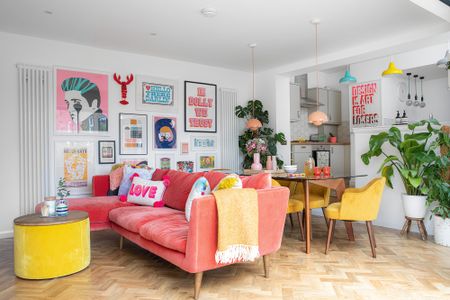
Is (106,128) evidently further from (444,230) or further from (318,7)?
(444,230)

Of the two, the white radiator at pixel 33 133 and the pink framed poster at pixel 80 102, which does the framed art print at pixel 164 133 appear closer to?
the pink framed poster at pixel 80 102

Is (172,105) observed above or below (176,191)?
above

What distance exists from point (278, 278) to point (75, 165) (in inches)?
135

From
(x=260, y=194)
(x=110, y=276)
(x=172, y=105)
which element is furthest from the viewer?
(x=172, y=105)

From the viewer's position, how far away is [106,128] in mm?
5082

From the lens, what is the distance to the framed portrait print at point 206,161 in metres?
6.08

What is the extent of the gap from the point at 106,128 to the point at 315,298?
392cm

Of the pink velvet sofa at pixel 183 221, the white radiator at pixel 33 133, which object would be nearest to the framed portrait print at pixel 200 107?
the pink velvet sofa at pixel 183 221

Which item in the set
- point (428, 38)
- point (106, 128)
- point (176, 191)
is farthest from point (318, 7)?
point (106, 128)

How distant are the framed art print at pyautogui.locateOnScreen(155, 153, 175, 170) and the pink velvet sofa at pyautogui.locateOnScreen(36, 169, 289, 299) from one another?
1.55m

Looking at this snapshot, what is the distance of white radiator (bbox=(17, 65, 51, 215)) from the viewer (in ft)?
14.5

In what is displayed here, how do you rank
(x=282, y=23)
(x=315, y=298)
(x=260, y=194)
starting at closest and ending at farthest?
(x=315, y=298) → (x=260, y=194) → (x=282, y=23)

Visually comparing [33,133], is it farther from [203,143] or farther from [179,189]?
[203,143]

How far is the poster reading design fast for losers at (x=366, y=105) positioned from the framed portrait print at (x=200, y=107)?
3.23 meters
